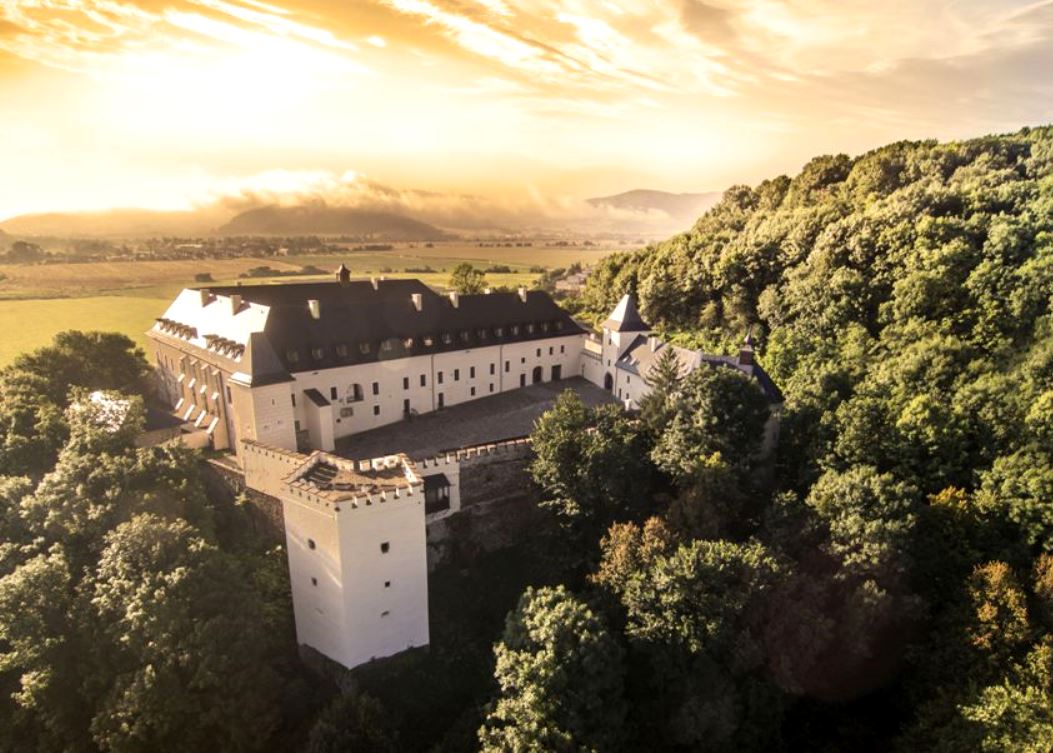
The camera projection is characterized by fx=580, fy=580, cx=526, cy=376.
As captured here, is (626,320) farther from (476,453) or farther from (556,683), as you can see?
(556,683)

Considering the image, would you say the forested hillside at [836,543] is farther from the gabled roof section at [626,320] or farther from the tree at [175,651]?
the gabled roof section at [626,320]

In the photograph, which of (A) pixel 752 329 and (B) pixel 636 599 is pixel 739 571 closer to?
(B) pixel 636 599

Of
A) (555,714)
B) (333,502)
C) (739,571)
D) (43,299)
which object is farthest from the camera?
(43,299)

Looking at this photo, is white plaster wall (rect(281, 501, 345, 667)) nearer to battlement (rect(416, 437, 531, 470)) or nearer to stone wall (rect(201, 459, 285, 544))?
stone wall (rect(201, 459, 285, 544))

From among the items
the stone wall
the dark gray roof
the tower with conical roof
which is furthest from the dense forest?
the tower with conical roof

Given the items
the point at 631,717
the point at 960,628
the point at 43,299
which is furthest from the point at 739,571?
the point at 43,299
